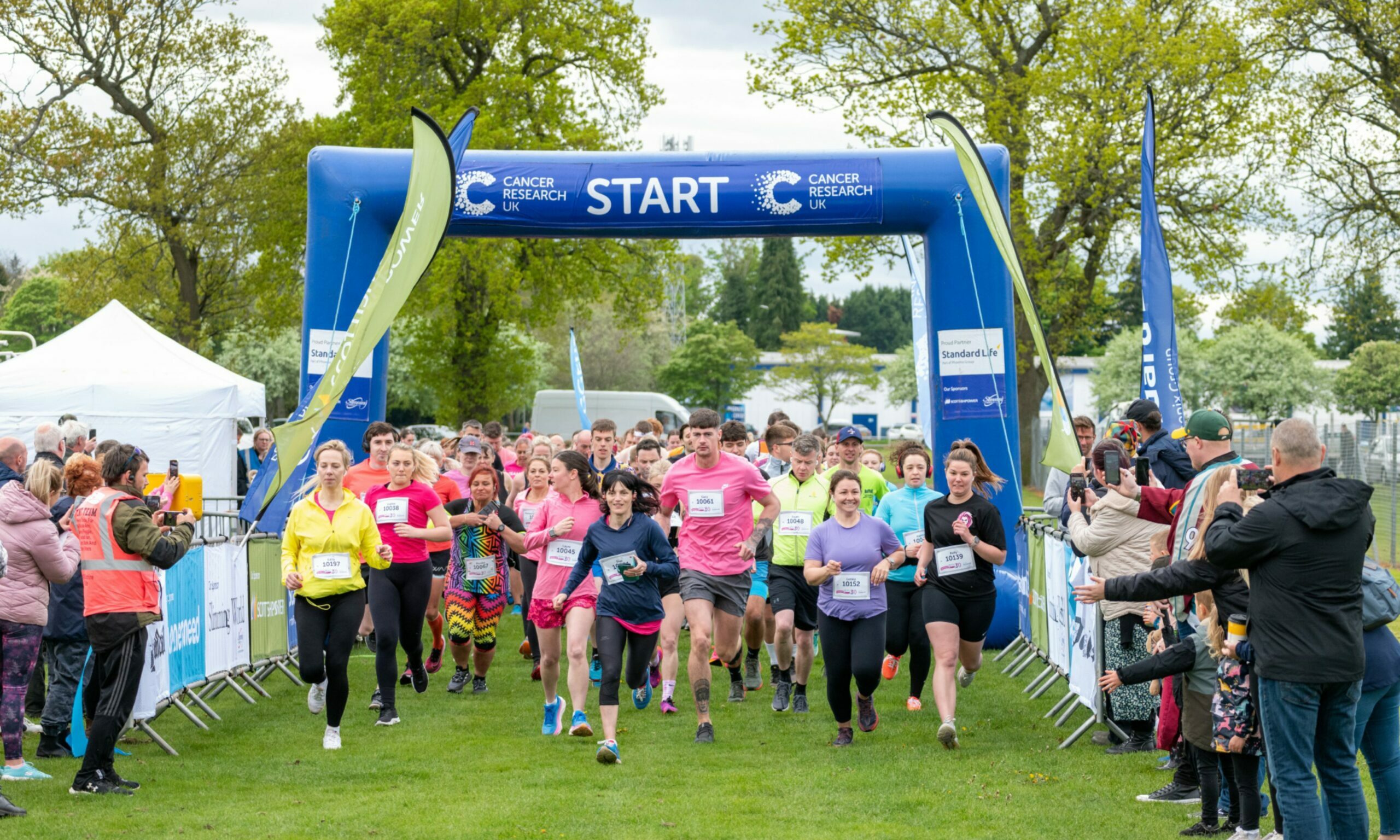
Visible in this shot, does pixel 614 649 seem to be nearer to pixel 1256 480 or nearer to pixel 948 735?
pixel 948 735

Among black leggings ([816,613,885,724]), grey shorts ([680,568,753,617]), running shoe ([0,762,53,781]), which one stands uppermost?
grey shorts ([680,568,753,617])

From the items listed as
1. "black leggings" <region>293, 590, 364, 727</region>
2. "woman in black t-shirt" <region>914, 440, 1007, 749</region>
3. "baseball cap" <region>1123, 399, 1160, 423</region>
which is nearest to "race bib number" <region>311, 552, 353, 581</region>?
"black leggings" <region>293, 590, 364, 727</region>

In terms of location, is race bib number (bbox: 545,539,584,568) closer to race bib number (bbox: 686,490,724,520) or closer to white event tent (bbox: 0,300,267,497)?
race bib number (bbox: 686,490,724,520)

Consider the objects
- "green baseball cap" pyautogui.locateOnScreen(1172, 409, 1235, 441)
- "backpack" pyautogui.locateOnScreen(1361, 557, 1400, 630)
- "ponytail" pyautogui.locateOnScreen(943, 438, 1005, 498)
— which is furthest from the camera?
"ponytail" pyautogui.locateOnScreen(943, 438, 1005, 498)

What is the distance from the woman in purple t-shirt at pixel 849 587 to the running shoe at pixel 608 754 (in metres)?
1.37

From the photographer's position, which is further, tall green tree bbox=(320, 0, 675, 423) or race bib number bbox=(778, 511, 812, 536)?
tall green tree bbox=(320, 0, 675, 423)

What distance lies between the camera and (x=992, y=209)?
910 cm

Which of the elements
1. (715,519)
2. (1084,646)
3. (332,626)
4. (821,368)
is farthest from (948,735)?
(821,368)

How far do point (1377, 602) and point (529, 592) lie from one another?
280 inches

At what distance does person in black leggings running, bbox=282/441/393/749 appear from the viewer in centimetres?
795

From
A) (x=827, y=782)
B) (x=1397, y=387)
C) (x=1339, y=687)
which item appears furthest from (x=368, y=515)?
(x=1397, y=387)

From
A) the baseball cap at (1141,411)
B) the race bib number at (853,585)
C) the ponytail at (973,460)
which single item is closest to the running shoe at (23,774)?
the race bib number at (853,585)

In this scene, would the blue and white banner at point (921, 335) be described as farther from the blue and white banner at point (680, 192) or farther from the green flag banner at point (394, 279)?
the green flag banner at point (394, 279)

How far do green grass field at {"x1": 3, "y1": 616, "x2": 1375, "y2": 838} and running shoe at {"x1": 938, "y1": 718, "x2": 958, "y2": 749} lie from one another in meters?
0.10
